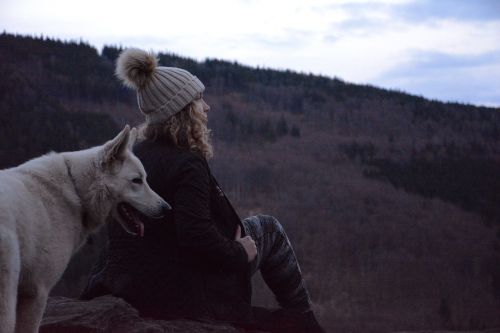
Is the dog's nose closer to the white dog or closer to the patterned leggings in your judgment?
the white dog

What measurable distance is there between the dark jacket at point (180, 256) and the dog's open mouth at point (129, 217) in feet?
0.15

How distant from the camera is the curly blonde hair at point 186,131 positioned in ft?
12.6

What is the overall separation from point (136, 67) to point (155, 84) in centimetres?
17

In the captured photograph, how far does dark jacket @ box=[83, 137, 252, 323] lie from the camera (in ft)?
12.0

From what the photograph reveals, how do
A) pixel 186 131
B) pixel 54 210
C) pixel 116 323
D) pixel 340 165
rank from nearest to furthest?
pixel 54 210, pixel 186 131, pixel 116 323, pixel 340 165

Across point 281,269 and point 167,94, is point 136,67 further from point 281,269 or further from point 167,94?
point 281,269

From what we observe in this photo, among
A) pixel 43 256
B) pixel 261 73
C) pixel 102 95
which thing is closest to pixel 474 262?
pixel 43 256

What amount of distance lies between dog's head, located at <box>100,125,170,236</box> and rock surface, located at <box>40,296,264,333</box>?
0.55m

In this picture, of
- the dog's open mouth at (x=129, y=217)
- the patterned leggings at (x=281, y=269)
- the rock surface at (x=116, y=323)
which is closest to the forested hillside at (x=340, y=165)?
the patterned leggings at (x=281, y=269)

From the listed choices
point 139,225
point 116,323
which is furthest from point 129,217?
point 116,323

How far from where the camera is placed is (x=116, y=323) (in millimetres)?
3992

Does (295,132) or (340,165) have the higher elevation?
(295,132)

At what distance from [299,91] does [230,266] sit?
45844mm

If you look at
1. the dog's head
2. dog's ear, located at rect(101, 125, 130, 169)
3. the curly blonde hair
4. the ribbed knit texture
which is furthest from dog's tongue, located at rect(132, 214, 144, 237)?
the ribbed knit texture
